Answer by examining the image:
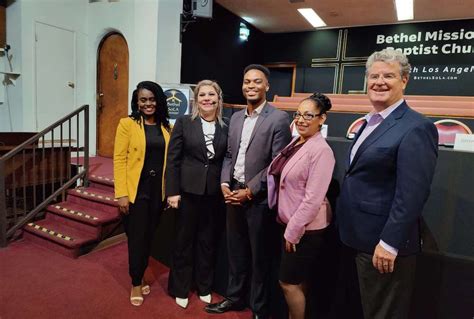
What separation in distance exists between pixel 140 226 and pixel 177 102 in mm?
2036

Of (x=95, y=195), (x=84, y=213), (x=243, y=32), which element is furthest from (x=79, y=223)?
(x=243, y=32)

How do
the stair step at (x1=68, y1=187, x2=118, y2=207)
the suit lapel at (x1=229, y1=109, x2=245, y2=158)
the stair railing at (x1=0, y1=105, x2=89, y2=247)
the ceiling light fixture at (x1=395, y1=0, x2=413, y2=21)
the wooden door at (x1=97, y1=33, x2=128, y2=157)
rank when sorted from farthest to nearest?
the ceiling light fixture at (x1=395, y1=0, x2=413, y2=21), the wooden door at (x1=97, y1=33, x2=128, y2=157), the stair step at (x1=68, y1=187, x2=118, y2=207), the stair railing at (x1=0, y1=105, x2=89, y2=247), the suit lapel at (x1=229, y1=109, x2=245, y2=158)

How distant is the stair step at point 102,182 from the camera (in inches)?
150

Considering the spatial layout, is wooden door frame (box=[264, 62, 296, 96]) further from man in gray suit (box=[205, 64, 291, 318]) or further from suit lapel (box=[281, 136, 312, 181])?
suit lapel (box=[281, 136, 312, 181])

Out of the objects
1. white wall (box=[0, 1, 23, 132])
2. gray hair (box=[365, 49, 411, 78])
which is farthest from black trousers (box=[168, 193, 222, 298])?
white wall (box=[0, 1, 23, 132])

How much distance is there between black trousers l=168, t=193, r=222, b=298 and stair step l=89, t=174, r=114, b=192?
1919 mm

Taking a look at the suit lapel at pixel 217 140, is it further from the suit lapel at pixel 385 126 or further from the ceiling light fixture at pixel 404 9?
the ceiling light fixture at pixel 404 9

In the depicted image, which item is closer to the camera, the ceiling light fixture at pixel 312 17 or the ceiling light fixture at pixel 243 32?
the ceiling light fixture at pixel 312 17

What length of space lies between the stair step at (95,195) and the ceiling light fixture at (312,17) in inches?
210

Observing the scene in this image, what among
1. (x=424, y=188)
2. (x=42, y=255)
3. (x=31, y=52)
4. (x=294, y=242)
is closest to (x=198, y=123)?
(x=294, y=242)

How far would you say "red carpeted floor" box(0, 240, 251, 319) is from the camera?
2148mm

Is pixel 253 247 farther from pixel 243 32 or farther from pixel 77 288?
pixel 243 32

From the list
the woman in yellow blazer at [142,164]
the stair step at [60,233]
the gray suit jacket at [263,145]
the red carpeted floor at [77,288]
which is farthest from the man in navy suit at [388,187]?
the stair step at [60,233]

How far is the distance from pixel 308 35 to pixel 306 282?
7.63 metres
